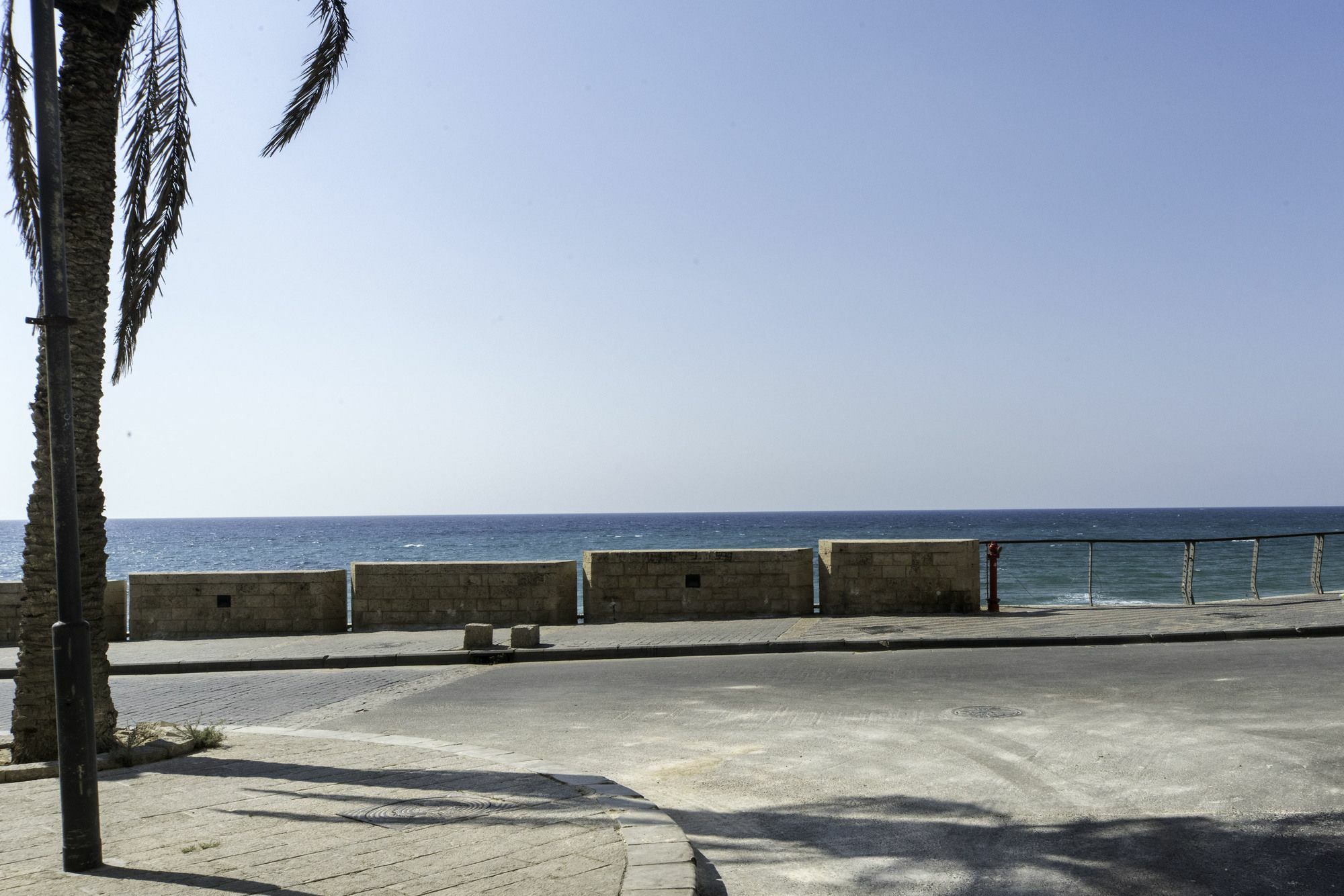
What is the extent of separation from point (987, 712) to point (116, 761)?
21.3ft

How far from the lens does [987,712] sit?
29.6 ft

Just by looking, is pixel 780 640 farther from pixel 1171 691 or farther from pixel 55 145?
pixel 55 145

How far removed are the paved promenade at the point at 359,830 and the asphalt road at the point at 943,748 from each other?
22.4 inches

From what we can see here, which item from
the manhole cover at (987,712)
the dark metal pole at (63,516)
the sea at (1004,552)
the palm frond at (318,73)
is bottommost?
the sea at (1004,552)

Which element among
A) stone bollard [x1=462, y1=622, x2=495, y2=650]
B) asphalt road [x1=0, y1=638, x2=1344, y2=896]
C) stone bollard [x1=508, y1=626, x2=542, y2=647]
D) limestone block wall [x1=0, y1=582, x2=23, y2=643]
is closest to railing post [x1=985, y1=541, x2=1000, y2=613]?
asphalt road [x1=0, y1=638, x2=1344, y2=896]

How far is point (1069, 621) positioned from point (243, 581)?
1260 centimetres

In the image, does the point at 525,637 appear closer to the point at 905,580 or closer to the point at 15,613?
the point at 905,580

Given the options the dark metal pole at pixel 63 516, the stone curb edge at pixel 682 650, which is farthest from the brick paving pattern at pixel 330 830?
the stone curb edge at pixel 682 650

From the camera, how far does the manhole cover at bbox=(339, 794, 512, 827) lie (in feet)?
18.8

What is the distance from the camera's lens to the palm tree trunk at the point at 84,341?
7797mm

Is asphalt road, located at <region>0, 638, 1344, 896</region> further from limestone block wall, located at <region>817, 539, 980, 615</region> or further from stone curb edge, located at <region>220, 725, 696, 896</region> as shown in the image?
limestone block wall, located at <region>817, 539, 980, 615</region>

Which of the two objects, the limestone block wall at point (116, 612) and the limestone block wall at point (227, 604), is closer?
the limestone block wall at point (116, 612)

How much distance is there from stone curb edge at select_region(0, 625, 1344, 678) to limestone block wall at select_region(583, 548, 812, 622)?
3.34 meters

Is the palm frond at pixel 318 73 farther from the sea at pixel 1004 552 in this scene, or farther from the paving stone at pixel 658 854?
the sea at pixel 1004 552
